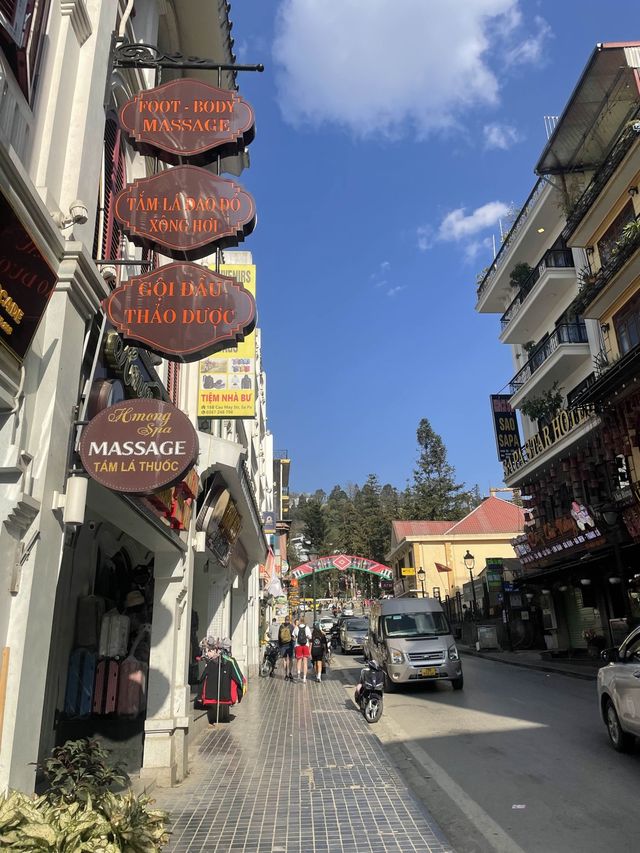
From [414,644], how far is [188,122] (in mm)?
13538

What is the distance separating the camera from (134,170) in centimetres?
783

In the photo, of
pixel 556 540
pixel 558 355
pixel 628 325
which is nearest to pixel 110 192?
pixel 628 325

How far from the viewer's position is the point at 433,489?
75.3 meters

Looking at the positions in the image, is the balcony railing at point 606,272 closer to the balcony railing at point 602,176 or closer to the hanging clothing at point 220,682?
the balcony railing at point 602,176

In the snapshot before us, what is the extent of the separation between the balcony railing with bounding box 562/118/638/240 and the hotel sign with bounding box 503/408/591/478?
639 centimetres

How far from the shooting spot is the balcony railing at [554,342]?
75.0ft

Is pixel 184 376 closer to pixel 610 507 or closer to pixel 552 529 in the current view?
pixel 610 507

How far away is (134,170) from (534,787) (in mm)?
9023

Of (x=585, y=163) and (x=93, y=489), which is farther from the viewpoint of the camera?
(x=585, y=163)

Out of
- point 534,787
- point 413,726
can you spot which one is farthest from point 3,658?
point 413,726

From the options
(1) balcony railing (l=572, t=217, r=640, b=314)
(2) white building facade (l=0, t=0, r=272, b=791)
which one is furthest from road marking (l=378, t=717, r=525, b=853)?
(1) balcony railing (l=572, t=217, r=640, b=314)

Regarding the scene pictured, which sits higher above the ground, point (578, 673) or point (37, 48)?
point (37, 48)

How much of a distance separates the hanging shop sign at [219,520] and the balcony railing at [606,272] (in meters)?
13.0

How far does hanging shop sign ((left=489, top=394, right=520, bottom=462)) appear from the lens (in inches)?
1134
